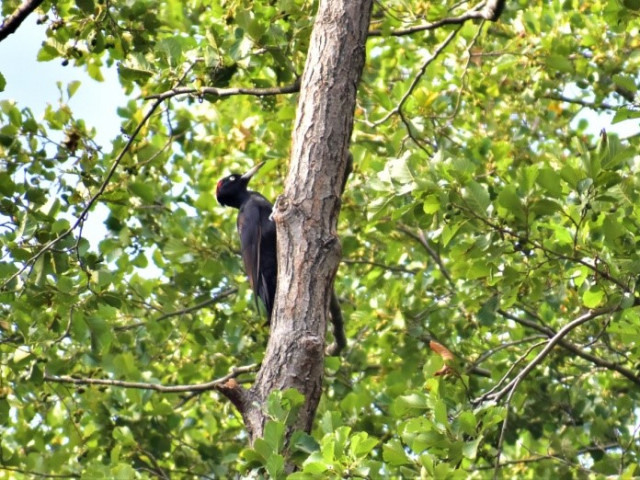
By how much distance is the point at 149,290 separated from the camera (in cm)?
686

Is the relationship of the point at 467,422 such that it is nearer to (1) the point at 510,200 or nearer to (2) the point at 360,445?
(2) the point at 360,445

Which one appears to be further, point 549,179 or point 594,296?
point 594,296

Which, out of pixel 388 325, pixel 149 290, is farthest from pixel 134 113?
pixel 388 325

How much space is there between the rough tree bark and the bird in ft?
7.37

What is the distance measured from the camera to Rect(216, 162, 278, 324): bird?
6.77 meters

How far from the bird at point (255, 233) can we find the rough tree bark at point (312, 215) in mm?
2246

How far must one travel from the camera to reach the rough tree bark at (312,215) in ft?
12.8

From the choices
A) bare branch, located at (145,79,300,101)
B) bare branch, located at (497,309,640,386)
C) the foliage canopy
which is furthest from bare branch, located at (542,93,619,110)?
bare branch, located at (145,79,300,101)

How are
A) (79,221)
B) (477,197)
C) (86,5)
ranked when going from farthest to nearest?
(86,5)
(79,221)
(477,197)

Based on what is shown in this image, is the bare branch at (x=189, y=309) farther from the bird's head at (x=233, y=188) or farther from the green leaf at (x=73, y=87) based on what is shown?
the green leaf at (x=73, y=87)

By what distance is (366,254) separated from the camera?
8.08 m

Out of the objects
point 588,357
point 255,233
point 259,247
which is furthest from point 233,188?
point 588,357

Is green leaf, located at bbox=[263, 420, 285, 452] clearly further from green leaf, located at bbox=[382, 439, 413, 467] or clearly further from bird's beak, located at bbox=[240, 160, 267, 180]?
bird's beak, located at bbox=[240, 160, 267, 180]

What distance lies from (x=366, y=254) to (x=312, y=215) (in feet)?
13.0
